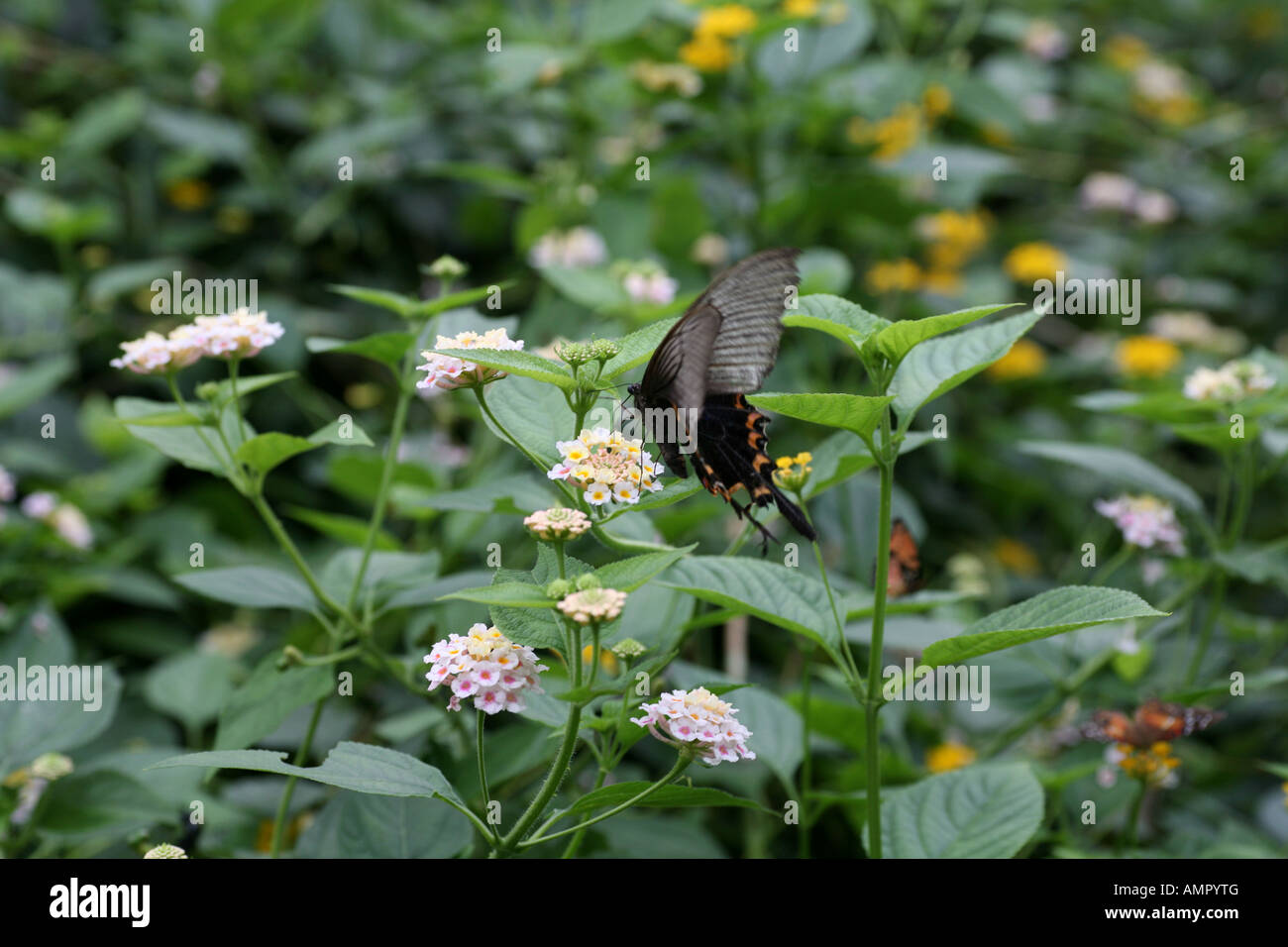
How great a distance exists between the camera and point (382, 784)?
2.44 ft

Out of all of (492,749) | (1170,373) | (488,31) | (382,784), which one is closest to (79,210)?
(488,31)

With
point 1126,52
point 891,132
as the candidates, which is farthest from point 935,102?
point 1126,52

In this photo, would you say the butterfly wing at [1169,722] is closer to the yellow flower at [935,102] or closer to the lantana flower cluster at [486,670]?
the lantana flower cluster at [486,670]

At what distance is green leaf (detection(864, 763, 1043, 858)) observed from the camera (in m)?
0.97

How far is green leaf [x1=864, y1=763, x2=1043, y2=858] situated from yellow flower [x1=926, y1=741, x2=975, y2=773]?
1.24 feet

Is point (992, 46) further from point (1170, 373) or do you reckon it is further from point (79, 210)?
point (79, 210)

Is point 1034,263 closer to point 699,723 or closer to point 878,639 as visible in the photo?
point 878,639

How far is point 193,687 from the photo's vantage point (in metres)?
1.49

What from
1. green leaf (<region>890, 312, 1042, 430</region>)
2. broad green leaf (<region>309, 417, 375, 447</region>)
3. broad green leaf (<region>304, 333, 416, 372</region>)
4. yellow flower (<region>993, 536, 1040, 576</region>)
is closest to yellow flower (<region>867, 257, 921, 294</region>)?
yellow flower (<region>993, 536, 1040, 576</region>)

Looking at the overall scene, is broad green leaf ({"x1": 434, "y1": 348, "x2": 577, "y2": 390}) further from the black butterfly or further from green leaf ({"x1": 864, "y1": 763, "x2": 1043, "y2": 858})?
green leaf ({"x1": 864, "y1": 763, "x2": 1043, "y2": 858})

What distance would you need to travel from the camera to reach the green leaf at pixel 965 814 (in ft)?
3.17

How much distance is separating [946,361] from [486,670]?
485 millimetres

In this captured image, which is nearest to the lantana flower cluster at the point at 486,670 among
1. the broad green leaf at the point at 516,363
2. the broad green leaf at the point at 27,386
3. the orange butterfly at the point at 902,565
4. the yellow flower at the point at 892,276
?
the broad green leaf at the point at 516,363
